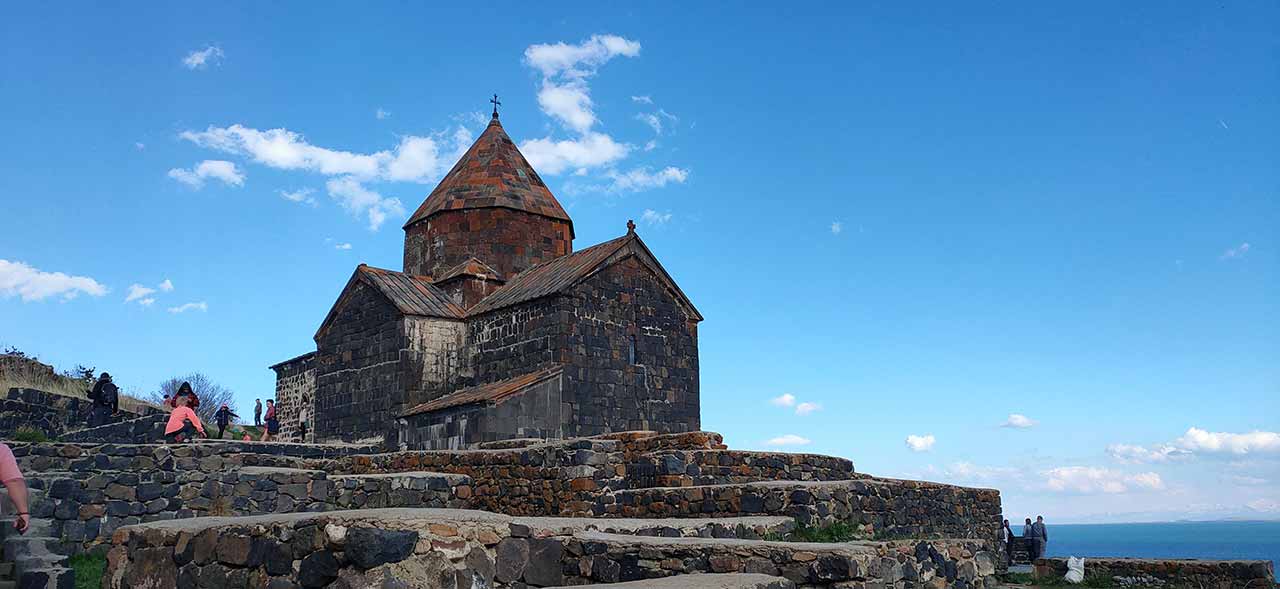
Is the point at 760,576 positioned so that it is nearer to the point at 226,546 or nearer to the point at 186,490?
the point at 226,546

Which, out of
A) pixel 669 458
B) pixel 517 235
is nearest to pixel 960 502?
pixel 669 458

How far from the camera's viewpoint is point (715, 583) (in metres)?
3.74

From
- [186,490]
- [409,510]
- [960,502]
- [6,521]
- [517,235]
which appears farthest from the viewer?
[517,235]

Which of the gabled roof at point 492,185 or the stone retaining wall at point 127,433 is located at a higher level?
the gabled roof at point 492,185

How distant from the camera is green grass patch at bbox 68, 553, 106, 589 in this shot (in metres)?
7.00

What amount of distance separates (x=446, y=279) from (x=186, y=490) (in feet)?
31.8

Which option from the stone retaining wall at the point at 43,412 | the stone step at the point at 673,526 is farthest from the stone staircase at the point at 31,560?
the stone retaining wall at the point at 43,412

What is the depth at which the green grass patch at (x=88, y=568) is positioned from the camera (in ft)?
23.0

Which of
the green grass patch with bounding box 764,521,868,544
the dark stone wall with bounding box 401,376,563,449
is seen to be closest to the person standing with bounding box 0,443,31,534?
the green grass patch with bounding box 764,521,868,544

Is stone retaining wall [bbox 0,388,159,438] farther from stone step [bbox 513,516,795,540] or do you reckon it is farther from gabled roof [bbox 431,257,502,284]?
stone step [bbox 513,516,795,540]

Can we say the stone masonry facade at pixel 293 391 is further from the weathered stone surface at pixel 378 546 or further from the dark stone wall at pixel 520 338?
the weathered stone surface at pixel 378 546

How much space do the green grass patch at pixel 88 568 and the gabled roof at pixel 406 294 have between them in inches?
362

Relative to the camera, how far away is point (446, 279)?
62.4ft

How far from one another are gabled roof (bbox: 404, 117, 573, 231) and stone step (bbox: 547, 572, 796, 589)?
16.4 m
